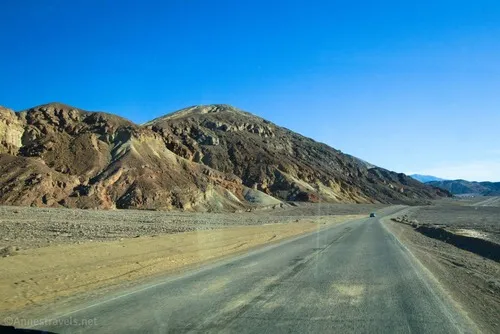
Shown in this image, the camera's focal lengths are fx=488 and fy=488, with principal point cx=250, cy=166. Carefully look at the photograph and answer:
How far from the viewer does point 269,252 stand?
70.8 ft

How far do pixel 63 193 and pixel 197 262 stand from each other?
2009 inches

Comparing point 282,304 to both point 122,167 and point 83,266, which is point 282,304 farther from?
point 122,167

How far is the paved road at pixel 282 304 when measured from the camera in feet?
25.6

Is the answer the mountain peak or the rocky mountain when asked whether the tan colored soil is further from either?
the mountain peak

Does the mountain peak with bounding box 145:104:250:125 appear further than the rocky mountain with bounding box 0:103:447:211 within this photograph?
Yes

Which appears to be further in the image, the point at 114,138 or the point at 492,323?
the point at 114,138

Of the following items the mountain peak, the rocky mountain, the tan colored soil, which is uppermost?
the mountain peak

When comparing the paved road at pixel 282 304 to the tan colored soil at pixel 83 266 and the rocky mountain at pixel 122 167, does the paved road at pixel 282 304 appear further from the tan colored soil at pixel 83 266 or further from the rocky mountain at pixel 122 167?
the rocky mountain at pixel 122 167

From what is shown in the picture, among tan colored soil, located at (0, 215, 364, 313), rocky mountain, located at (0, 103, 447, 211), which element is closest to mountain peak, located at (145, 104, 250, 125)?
rocky mountain, located at (0, 103, 447, 211)

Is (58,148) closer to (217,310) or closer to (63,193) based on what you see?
(63,193)

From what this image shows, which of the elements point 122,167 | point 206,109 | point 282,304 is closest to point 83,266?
point 282,304

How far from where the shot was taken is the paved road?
781 centimetres

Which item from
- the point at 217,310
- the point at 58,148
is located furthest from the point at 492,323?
the point at 58,148

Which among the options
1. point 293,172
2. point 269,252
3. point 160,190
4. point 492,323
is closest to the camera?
point 492,323
